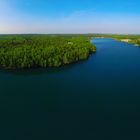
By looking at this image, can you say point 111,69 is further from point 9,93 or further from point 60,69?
point 9,93

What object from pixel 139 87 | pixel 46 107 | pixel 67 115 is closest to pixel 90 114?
pixel 67 115

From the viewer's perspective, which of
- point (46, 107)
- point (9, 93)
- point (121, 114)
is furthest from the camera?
point (9, 93)

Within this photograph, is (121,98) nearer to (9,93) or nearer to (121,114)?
(121,114)

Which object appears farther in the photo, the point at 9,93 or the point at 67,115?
the point at 9,93

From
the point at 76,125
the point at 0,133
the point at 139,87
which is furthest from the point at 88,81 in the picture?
the point at 0,133

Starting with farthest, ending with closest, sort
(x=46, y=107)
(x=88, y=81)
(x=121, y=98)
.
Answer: (x=88, y=81) < (x=121, y=98) < (x=46, y=107)

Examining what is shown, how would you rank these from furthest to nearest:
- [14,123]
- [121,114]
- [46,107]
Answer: [46,107]
[121,114]
[14,123]
